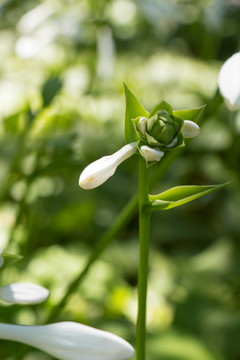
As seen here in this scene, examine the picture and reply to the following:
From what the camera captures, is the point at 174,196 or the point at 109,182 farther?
the point at 109,182

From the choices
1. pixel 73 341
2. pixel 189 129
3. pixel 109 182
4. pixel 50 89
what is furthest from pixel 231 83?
pixel 109 182

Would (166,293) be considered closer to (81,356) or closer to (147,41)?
(81,356)

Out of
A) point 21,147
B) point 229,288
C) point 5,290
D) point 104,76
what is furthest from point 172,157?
point 104,76

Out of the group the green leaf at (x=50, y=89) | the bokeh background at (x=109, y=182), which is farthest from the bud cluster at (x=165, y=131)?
the green leaf at (x=50, y=89)

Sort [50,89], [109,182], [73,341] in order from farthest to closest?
[109,182] → [50,89] → [73,341]

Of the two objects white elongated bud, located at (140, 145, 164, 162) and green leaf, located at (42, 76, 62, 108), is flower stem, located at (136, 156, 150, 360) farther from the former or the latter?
green leaf, located at (42, 76, 62, 108)

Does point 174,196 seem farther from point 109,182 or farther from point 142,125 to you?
point 109,182

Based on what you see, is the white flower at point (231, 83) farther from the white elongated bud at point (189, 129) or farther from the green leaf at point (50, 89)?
the green leaf at point (50, 89)
